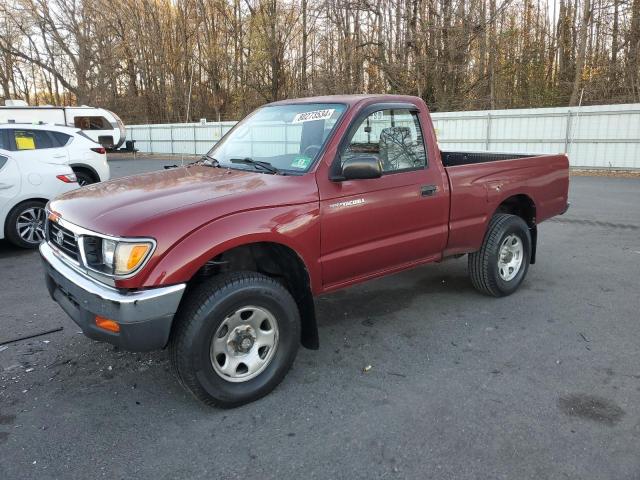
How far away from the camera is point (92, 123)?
2447 cm

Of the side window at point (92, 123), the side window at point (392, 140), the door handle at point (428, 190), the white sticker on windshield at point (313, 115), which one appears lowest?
the door handle at point (428, 190)

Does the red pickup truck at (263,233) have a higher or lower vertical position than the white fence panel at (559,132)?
lower

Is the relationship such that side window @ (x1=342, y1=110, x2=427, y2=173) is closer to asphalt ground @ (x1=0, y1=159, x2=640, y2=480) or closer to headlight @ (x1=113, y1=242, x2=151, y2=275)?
asphalt ground @ (x1=0, y1=159, x2=640, y2=480)

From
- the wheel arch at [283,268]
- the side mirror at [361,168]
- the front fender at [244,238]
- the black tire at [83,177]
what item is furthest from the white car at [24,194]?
the side mirror at [361,168]

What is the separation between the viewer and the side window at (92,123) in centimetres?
2380

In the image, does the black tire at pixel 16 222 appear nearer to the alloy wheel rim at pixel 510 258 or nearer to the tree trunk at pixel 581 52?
the alloy wheel rim at pixel 510 258

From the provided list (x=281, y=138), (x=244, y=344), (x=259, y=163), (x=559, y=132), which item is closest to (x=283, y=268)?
(x=244, y=344)

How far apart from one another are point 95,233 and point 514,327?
332 cm

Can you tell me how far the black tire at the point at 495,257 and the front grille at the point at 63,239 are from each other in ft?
11.3

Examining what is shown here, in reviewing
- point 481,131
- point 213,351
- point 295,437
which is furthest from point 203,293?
point 481,131

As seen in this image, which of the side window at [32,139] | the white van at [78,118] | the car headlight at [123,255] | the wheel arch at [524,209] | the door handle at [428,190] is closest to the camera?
the car headlight at [123,255]

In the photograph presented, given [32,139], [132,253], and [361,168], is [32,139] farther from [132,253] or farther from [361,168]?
[361,168]

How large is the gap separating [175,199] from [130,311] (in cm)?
73

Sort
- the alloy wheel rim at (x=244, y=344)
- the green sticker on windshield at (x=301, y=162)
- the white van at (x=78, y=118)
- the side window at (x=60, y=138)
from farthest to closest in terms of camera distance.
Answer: the white van at (x=78, y=118)
the side window at (x=60, y=138)
the green sticker on windshield at (x=301, y=162)
the alloy wheel rim at (x=244, y=344)
